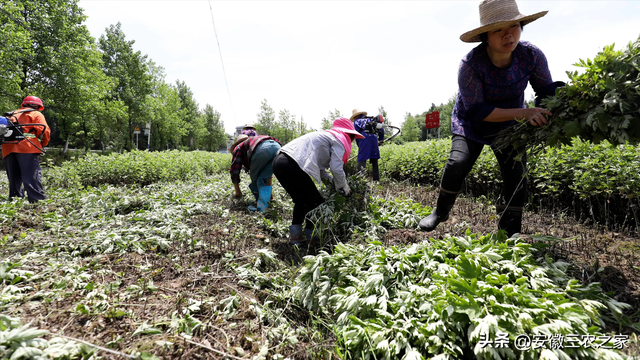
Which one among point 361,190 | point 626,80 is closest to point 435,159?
point 361,190

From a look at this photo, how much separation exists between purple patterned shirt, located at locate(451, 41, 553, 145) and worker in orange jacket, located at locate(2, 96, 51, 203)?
6.25m

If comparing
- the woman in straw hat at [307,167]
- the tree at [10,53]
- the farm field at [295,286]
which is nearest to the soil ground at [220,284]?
the farm field at [295,286]

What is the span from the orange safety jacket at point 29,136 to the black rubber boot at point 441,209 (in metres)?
6.07

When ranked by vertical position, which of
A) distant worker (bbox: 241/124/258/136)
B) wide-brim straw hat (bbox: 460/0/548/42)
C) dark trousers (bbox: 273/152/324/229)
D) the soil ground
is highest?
wide-brim straw hat (bbox: 460/0/548/42)

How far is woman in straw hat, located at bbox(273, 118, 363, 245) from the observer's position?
315 cm

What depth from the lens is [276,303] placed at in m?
2.16

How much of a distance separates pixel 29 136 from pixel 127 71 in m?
23.0

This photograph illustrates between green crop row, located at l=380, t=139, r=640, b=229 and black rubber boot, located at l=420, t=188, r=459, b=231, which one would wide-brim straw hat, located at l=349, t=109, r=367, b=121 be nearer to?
green crop row, located at l=380, t=139, r=640, b=229

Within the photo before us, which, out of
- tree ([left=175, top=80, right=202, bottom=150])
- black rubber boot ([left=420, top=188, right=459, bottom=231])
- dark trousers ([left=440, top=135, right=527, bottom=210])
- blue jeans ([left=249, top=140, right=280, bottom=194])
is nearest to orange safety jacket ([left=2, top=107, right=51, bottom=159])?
blue jeans ([left=249, top=140, right=280, bottom=194])

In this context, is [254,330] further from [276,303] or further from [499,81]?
[499,81]

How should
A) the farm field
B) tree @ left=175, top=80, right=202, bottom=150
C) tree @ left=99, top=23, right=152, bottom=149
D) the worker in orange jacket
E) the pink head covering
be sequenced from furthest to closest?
tree @ left=175, top=80, right=202, bottom=150
tree @ left=99, top=23, right=152, bottom=149
the worker in orange jacket
the pink head covering
the farm field

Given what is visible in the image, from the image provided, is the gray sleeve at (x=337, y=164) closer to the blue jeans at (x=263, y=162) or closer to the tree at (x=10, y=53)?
the blue jeans at (x=263, y=162)

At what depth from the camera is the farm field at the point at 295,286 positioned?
1.37 meters

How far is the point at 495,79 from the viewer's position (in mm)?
2305
